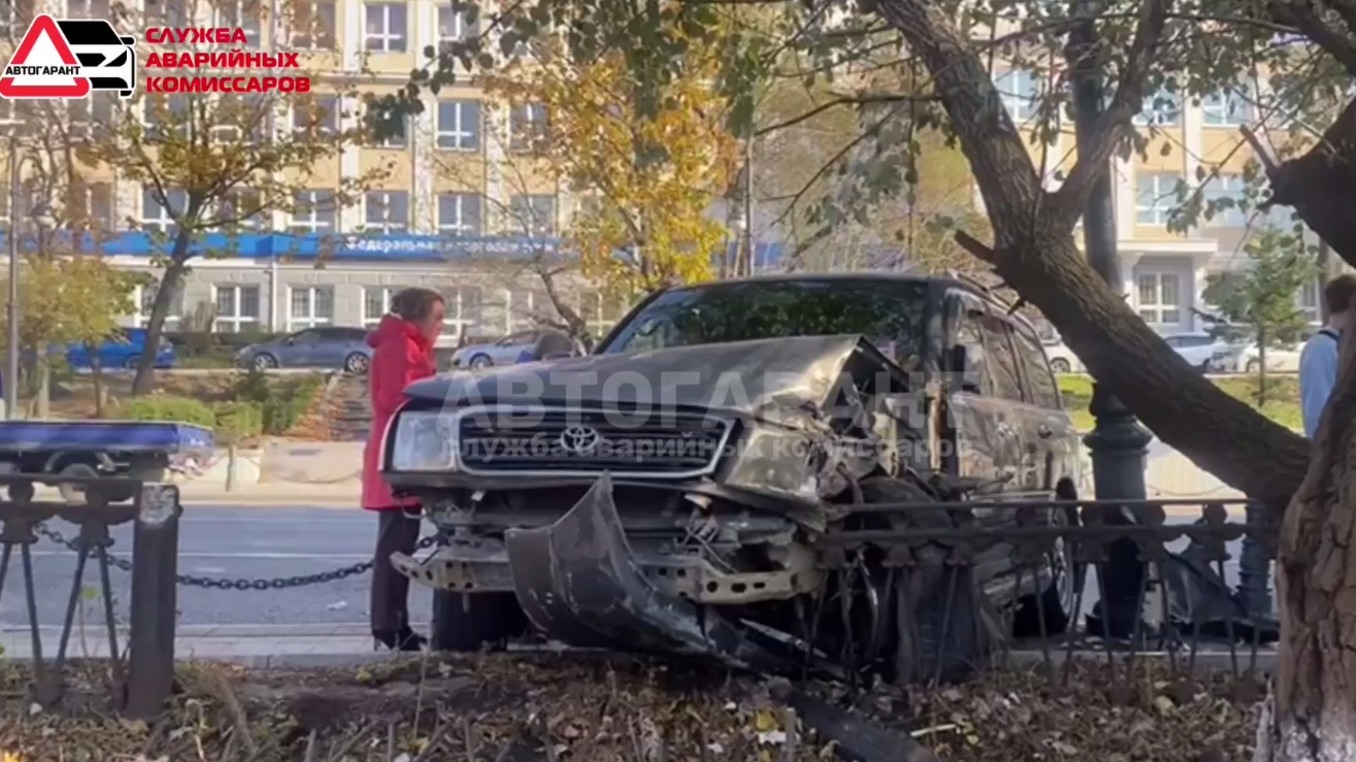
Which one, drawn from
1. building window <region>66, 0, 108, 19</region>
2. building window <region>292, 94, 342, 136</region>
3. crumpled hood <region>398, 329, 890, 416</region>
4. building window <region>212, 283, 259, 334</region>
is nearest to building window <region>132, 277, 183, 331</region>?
building window <region>212, 283, 259, 334</region>

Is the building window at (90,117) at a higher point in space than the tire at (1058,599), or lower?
higher

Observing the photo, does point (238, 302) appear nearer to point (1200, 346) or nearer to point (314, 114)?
point (314, 114)

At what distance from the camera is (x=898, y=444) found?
18.9 ft

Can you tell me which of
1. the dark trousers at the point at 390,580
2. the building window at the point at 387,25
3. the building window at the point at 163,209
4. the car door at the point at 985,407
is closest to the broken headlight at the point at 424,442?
the dark trousers at the point at 390,580

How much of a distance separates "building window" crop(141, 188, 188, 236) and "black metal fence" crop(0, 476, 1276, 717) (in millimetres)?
22460

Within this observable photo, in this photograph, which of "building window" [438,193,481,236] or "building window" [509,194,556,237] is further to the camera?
"building window" [438,193,481,236]

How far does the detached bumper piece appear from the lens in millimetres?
4602

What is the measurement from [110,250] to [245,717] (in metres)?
38.2

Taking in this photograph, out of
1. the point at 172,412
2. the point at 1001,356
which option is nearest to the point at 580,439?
the point at 1001,356

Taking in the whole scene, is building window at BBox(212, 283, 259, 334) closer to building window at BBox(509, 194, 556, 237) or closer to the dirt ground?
building window at BBox(509, 194, 556, 237)

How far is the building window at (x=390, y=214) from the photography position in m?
40.8

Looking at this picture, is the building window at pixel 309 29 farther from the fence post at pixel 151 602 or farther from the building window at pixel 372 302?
the fence post at pixel 151 602

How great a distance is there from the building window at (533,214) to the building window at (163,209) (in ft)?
20.7

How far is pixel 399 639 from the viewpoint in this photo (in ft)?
21.5
